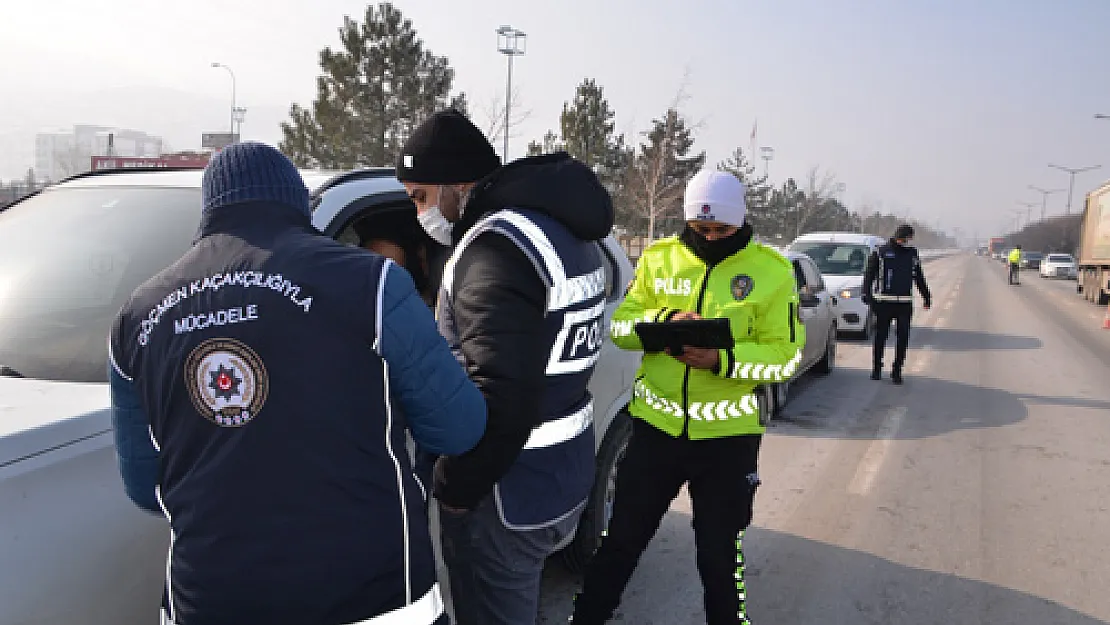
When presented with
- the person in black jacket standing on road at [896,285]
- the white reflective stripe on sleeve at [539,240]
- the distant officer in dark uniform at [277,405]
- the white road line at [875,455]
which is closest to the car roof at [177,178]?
the white reflective stripe on sleeve at [539,240]

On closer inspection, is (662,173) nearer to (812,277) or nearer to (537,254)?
(812,277)

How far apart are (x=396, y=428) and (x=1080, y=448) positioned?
708 centimetres

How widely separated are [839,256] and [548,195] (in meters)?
13.0

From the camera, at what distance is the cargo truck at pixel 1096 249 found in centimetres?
2317

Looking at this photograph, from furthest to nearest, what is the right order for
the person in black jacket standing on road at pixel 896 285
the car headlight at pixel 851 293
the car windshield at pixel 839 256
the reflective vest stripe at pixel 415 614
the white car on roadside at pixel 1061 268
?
1. the white car on roadside at pixel 1061 268
2. the car windshield at pixel 839 256
3. the car headlight at pixel 851 293
4. the person in black jacket standing on road at pixel 896 285
5. the reflective vest stripe at pixel 415 614

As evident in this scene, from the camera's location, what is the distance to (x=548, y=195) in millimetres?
1945

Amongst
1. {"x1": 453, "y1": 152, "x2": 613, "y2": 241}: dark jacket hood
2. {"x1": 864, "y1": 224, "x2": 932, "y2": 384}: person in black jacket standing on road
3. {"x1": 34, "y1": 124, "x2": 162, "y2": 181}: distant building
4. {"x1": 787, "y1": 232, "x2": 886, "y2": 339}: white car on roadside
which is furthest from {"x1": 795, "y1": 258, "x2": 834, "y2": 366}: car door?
{"x1": 34, "y1": 124, "x2": 162, "y2": 181}: distant building

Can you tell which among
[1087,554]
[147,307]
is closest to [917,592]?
[1087,554]

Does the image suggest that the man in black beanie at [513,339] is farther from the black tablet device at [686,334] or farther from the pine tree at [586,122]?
the pine tree at [586,122]

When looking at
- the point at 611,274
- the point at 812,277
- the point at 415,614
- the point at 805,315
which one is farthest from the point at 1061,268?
the point at 415,614

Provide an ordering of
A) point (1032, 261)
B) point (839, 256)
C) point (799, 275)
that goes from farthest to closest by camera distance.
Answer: point (1032, 261) → point (839, 256) → point (799, 275)

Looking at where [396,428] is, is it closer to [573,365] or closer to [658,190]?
[573,365]

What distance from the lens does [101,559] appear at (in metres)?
1.78

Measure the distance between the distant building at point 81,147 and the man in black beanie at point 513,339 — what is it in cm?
6188
